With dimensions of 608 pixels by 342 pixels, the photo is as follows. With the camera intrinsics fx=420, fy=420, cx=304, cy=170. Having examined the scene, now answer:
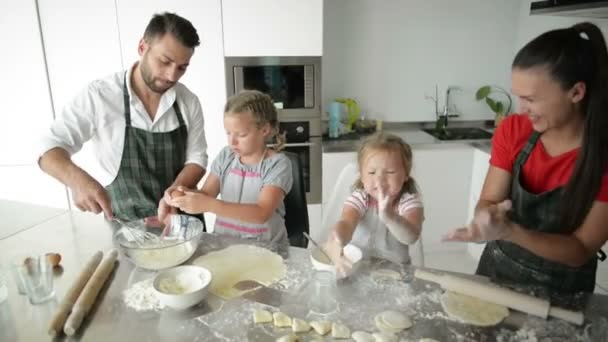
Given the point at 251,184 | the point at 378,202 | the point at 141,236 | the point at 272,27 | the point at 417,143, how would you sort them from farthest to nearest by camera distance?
the point at 417,143, the point at 272,27, the point at 251,184, the point at 141,236, the point at 378,202

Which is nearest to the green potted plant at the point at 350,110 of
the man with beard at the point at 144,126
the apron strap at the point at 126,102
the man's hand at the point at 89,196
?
the man with beard at the point at 144,126

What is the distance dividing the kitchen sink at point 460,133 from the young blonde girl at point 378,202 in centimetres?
164

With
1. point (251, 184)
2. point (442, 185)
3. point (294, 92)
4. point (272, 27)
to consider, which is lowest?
point (442, 185)

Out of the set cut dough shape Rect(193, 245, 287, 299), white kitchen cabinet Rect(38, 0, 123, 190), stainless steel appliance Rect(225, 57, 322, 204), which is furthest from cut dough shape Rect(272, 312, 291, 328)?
white kitchen cabinet Rect(38, 0, 123, 190)

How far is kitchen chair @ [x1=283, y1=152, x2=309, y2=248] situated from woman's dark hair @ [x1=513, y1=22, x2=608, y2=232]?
0.77 m

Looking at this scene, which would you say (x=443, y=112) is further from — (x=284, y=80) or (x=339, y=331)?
(x=339, y=331)

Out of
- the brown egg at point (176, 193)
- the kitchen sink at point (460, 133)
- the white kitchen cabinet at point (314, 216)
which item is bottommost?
the white kitchen cabinet at point (314, 216)

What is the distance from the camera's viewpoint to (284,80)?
2559 millimetres

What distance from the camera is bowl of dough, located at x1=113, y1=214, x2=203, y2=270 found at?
3.61 ft

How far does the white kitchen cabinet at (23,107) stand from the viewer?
93.6 inches

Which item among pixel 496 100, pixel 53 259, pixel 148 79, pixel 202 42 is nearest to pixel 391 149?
pixel 148 79

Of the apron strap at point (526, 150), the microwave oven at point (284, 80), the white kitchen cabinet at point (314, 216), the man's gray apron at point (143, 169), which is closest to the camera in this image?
the apron strap at point (526, 150)

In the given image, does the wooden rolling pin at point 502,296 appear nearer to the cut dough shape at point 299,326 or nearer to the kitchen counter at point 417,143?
the cut dough shape at point 299,326

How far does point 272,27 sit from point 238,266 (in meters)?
1.69
